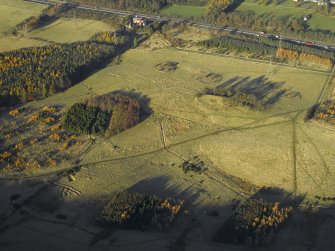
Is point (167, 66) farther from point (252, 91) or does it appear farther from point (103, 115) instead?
point (103, 115)

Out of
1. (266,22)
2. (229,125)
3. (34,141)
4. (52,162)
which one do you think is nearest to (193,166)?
(229,125)

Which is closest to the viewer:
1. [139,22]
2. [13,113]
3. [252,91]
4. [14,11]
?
[13,113]

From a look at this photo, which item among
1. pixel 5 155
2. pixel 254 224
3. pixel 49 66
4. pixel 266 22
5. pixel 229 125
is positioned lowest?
pixel 5 155

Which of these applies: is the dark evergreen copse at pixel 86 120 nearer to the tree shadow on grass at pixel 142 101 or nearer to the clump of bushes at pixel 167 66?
the tree shadow on grass at pixel 142 101

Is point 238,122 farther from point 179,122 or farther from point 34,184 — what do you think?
point 34,184

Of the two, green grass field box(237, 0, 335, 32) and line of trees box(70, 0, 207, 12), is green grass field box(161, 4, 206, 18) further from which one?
green grass field box(237, 0, 335, 32)

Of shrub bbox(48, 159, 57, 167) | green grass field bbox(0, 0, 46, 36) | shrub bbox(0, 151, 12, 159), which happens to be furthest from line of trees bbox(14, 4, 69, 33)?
shrub bbox(48, 159, 57, 167)

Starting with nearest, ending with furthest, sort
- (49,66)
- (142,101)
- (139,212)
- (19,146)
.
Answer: (139,212), (19,146), (142,101), (49,66)
